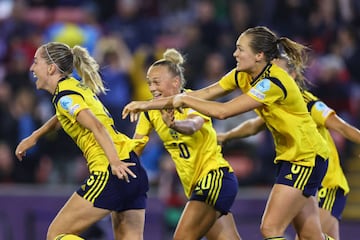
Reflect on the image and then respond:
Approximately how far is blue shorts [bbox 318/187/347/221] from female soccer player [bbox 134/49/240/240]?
83 centimetres

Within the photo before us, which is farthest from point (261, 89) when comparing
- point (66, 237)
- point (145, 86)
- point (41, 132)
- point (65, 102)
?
point (145, 86)

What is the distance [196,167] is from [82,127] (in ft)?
3.25

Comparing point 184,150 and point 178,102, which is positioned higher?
point 178,102

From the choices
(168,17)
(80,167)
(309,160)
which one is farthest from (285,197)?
(168,17)

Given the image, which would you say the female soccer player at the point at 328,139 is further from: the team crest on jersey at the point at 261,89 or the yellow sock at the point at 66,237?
the yellow sock at the point at 66,237

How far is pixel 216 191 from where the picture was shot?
7.36 m

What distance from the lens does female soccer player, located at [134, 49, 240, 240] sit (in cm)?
734

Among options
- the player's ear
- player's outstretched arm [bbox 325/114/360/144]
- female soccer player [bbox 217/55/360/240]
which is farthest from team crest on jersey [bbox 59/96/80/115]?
player's outstretched arm [bbox 325/114/360/144]

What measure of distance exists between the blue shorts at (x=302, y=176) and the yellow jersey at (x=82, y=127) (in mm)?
1146

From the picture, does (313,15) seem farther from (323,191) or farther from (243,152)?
(323,191)

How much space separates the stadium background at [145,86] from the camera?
37.0ft

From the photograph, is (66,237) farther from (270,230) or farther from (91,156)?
(270,230)

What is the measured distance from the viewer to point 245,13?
43.4 feet

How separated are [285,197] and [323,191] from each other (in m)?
1.02
